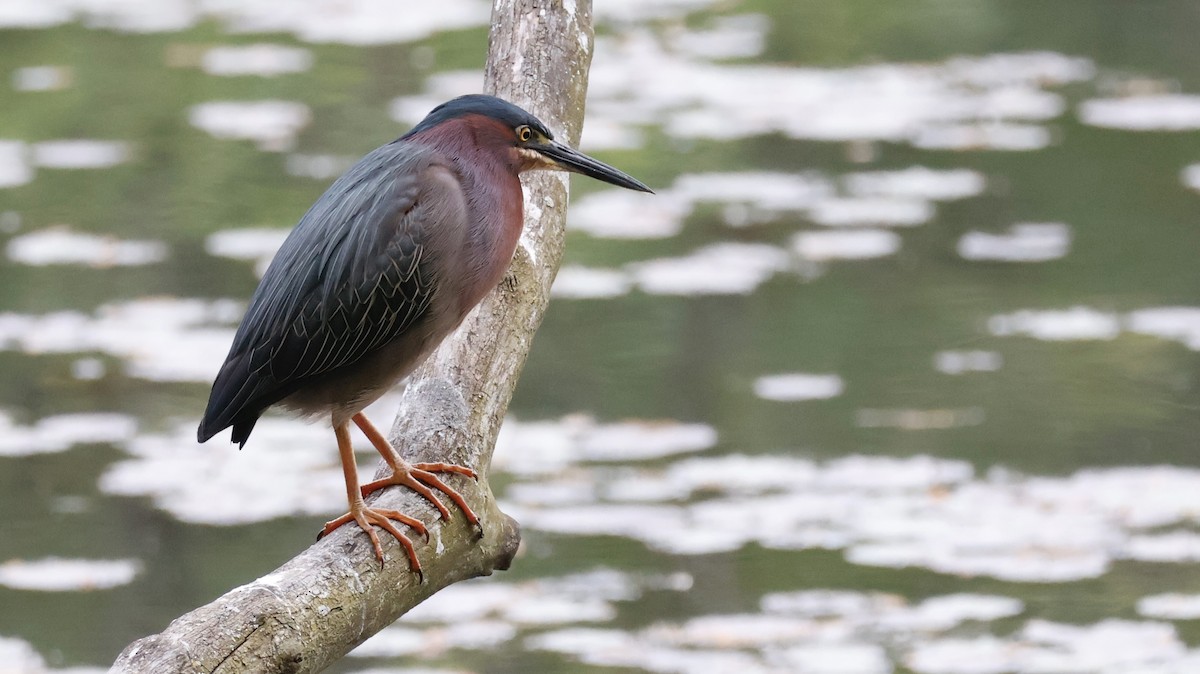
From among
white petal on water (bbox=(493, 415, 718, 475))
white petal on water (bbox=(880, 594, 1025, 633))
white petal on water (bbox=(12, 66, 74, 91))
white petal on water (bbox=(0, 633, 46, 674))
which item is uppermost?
white petal on water (bbox=(12, 66, 74, 91))

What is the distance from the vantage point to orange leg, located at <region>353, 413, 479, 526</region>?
2590 mm

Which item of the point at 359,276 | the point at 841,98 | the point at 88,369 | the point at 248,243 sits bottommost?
the point at 88,369

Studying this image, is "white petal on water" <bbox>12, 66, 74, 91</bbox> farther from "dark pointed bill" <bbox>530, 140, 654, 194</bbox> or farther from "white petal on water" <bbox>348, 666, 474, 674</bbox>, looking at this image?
"dark pointed bill" <bbox>530, 140, 654, 194</bbox>

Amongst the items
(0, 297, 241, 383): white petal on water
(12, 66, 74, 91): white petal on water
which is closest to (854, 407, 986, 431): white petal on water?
(0, 297, 241, 383): white petal on water

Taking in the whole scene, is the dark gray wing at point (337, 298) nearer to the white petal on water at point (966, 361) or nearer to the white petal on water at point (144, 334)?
the white petal on water at point (144, 334)

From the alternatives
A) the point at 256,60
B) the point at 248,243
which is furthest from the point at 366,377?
the point at 256,60

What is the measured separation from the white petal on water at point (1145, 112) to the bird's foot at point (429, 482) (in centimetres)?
538

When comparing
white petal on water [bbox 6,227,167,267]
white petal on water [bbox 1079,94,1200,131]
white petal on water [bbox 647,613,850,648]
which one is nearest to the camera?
white petal on water [bbox 647,613,850,648]

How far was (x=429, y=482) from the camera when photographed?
2631mm

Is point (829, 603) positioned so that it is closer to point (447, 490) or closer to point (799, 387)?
point (799, 387)

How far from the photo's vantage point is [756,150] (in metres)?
7.40

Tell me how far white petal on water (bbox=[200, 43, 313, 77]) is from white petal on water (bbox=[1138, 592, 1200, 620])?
532cm

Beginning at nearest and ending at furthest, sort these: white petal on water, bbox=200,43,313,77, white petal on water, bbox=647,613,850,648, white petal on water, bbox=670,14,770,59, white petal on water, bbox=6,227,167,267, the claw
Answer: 1. the claw
2. white petal on water, bbox=647,613,850,648
3. white petal on water, bbox=6,227,167,267
4. white petal on water, bbox=200,43,313,77
5. white petal on water, bbox=670,14,770,59

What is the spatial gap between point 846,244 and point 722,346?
0.96m
